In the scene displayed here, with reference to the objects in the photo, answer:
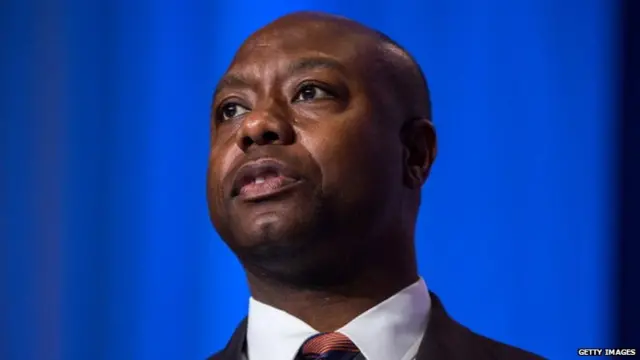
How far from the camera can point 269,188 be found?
1.30 meters

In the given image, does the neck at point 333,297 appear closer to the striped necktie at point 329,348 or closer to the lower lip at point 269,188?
the striped necktie at point 329,348

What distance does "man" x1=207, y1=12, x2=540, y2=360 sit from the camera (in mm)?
1311

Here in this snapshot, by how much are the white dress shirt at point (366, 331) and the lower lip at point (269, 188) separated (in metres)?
0.17

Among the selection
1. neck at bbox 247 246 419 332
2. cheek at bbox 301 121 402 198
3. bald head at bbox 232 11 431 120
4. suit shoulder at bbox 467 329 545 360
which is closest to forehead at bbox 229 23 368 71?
bald head at bbox 232 11 431 120

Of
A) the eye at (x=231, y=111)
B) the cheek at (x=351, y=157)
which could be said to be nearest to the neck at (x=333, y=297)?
the cheek at (x=351, y=157)

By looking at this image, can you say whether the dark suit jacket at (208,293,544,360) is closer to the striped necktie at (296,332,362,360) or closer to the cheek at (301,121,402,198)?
the striped necktie at (296,332,362,360)

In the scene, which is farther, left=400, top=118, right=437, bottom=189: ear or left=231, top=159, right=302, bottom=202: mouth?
left=400, top=118, right=437, bottom=189: ear

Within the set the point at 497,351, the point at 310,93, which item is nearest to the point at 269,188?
the point at 310,93

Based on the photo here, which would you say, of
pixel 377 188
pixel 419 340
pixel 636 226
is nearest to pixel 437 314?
pixel 419 340

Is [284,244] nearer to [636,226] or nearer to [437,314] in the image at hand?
[437,314]

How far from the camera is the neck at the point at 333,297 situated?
4.46 feet

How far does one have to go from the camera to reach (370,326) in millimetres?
1349

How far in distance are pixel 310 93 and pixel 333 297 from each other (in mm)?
284

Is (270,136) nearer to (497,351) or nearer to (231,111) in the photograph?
(231,111)
